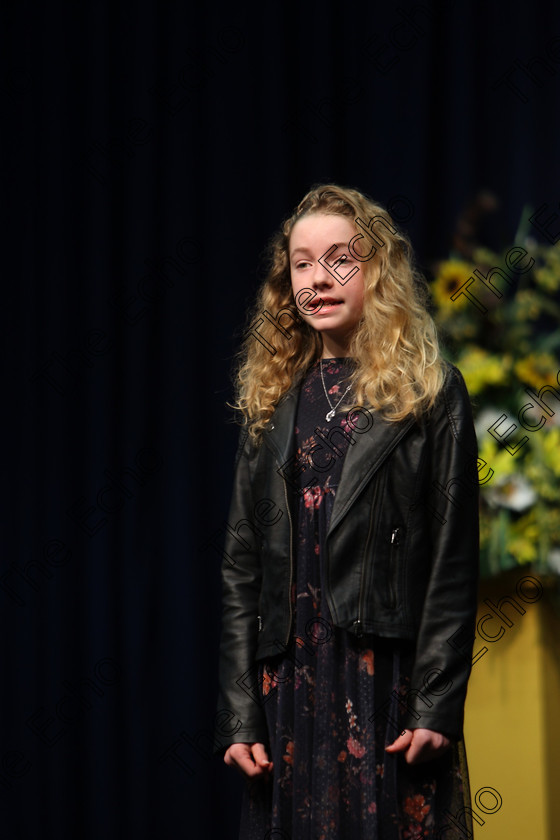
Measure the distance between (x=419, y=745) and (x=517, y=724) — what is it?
23.3 inches

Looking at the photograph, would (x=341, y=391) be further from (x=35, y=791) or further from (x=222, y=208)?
(x=35, y=791)

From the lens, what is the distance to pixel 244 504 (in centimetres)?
149

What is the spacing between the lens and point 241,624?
1428mm

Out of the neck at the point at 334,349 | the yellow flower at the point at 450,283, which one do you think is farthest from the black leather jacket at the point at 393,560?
the yellow flower at the point at 450,283

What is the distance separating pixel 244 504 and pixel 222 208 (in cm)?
97

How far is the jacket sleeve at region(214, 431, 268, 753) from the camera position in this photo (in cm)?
138

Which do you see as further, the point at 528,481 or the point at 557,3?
the point at 557,3

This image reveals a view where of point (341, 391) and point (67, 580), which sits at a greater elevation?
point (341, 391)

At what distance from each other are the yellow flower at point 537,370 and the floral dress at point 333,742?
610 mm

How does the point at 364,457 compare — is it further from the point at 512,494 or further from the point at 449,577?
the point at 512,494

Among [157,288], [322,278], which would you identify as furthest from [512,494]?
[157,288]

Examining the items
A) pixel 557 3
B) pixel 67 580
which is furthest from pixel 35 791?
pixel 557 3

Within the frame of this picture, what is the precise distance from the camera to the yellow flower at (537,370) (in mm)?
1865

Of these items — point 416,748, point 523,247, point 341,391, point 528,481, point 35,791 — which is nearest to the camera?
point 416,748
